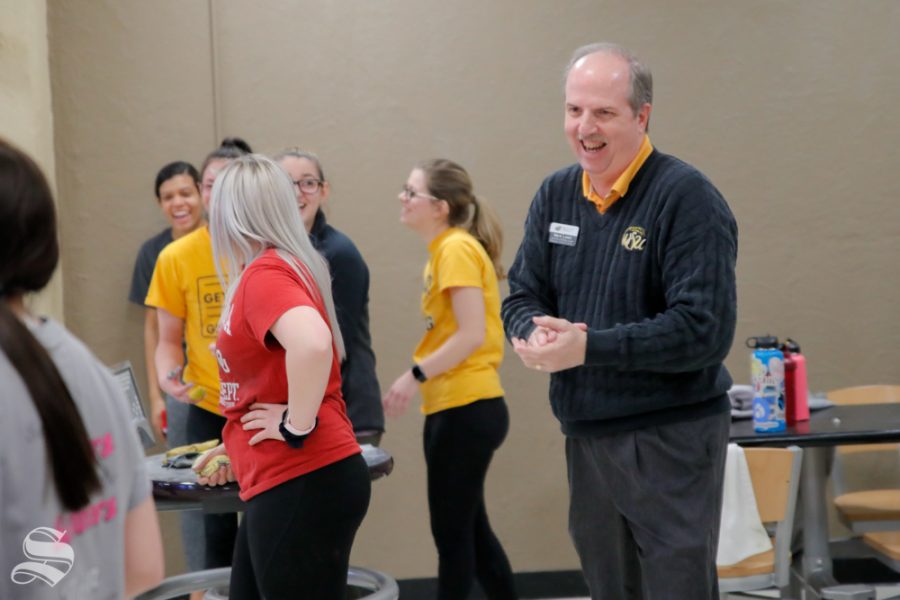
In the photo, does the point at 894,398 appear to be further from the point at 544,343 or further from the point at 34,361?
the point at 34,361

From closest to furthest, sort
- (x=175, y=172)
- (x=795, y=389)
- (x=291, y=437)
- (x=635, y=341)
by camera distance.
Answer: (x=635, y=341) → (x=291, y=437) → (x=795, y=389) → (x=175, y=172)

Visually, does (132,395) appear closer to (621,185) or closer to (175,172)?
(175,172)

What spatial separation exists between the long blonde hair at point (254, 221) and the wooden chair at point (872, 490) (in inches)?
91.4

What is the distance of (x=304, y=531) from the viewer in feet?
7.64

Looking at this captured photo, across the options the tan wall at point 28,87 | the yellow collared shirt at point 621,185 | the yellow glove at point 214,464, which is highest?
the tan wall at point 28,87

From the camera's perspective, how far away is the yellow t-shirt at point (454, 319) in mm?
3738

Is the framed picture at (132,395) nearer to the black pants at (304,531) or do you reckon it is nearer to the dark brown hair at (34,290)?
the black pants at (304,531)

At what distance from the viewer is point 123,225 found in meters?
4.61

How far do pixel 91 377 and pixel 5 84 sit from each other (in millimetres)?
3029

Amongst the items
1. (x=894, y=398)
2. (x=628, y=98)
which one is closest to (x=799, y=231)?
(x=894, y=398)

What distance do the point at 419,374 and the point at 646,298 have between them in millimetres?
1513

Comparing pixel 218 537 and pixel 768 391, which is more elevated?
pixel 768 391

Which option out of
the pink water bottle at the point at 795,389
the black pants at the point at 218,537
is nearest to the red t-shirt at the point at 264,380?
the black pants at the point at 218,537

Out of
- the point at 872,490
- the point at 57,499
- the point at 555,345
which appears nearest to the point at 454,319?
the point at 555,345
